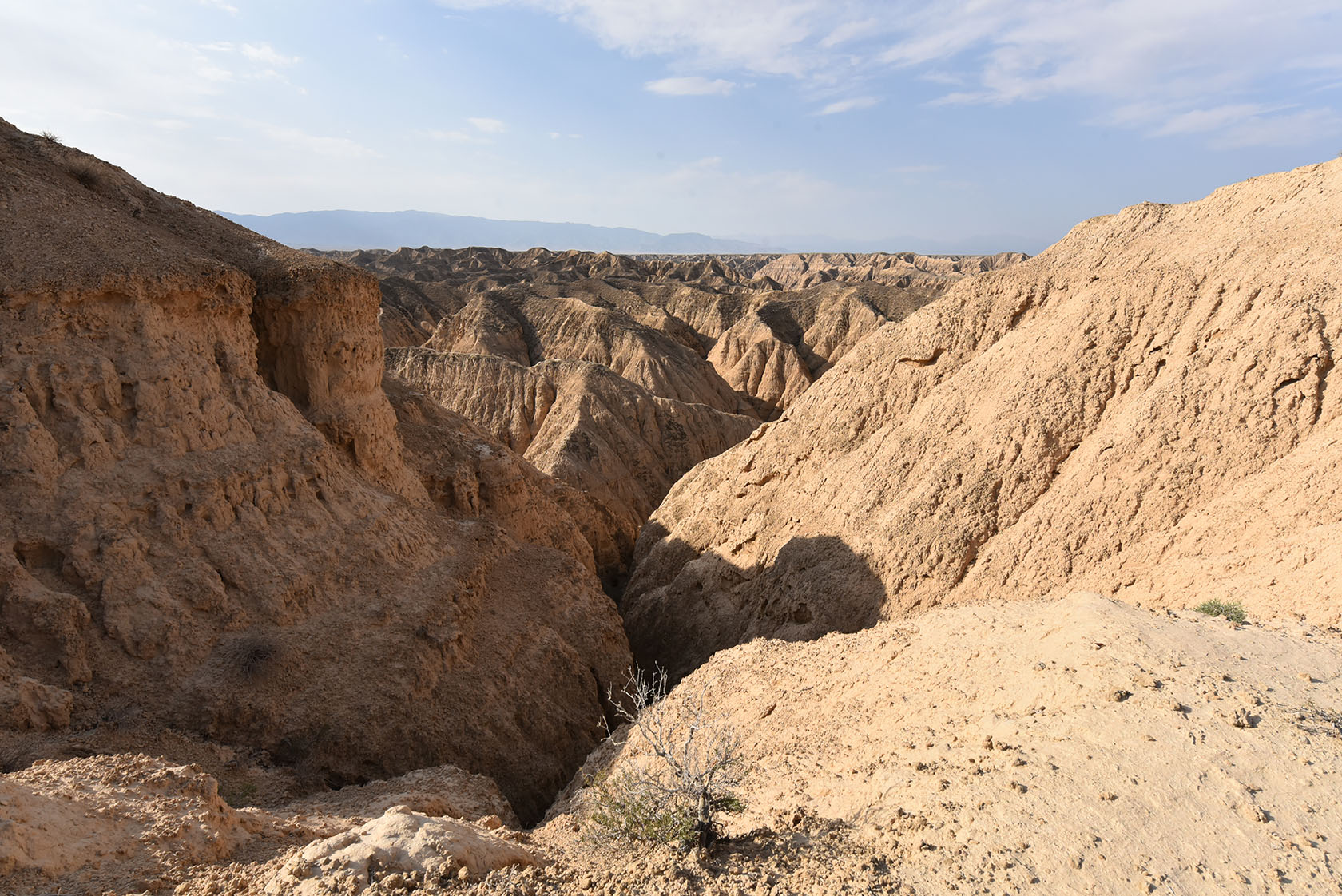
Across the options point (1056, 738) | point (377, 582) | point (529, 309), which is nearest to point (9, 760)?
point (377, 582)

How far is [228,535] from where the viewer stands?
12469 mm

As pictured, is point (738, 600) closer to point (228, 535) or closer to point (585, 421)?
point (228, 535)

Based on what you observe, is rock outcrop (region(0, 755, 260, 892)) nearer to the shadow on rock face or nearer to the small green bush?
the small green bush

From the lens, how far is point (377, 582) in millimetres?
13750

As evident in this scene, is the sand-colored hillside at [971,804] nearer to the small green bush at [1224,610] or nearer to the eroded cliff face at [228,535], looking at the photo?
A: the small green bush at [1224,610]

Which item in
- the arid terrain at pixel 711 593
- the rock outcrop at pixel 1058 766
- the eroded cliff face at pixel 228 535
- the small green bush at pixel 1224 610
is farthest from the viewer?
the eroded cliff face at pixel 228 535

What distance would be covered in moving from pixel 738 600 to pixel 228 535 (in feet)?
35.8

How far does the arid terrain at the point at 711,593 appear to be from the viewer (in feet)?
18.9

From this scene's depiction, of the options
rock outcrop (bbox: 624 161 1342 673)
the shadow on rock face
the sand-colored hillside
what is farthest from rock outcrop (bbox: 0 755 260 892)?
rock outcrop (bbox: 624 161 1342 673)

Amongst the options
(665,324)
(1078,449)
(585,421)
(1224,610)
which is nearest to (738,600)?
(1078,449)

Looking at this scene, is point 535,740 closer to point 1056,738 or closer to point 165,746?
point 165,746

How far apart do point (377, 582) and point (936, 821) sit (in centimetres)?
1091

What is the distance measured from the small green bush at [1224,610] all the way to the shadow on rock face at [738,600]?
246 inches

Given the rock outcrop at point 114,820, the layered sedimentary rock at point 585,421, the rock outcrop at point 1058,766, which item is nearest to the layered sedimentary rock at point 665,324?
the layered sedimentary rock at point 585,421
